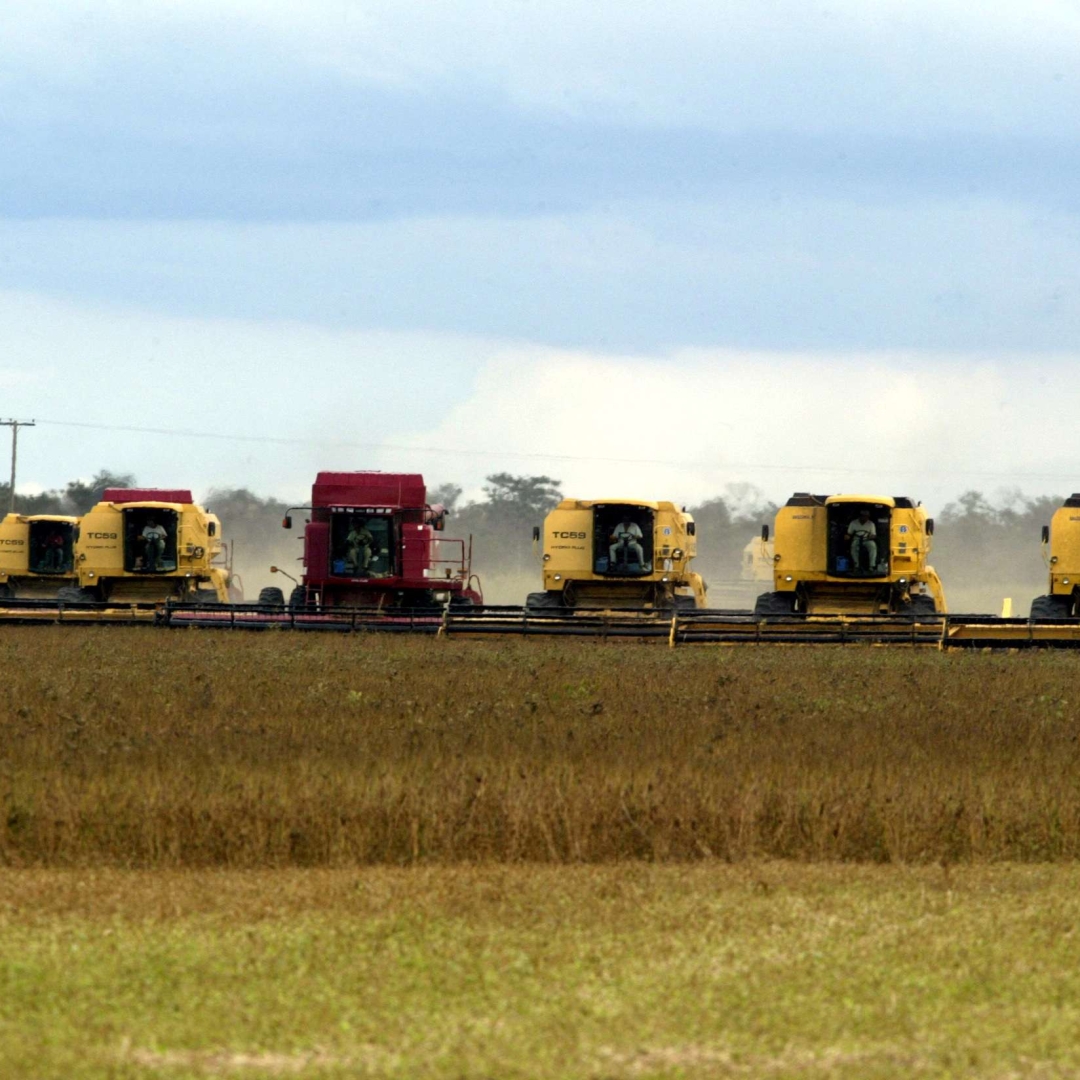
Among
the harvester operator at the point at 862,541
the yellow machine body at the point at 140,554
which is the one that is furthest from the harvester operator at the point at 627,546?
the yellow machine body at the point at 140,554

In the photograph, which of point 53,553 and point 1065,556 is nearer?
point 1065,556

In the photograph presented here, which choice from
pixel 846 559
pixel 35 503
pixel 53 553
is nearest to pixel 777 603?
pixel 846 559

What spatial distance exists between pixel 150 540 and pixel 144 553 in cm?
24

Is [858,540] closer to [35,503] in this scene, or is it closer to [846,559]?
[846,559]

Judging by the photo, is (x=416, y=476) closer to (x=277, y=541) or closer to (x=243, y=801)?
(x=243, y=801)

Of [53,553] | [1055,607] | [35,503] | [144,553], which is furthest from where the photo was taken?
[35,503]

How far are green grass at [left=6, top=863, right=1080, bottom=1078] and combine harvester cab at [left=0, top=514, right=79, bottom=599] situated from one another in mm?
28434

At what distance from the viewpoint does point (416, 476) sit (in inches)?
1262

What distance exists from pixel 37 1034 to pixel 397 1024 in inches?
45.1

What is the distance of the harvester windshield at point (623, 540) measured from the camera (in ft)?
97.0

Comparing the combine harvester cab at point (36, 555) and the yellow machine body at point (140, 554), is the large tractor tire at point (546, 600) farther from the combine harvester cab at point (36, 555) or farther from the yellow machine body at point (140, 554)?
the combine harvester cab at point (36, 555)

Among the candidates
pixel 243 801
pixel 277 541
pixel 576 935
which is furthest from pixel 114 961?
pixel 277 541

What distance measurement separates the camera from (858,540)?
2855cm

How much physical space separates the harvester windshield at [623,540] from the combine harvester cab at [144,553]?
21.7ft
